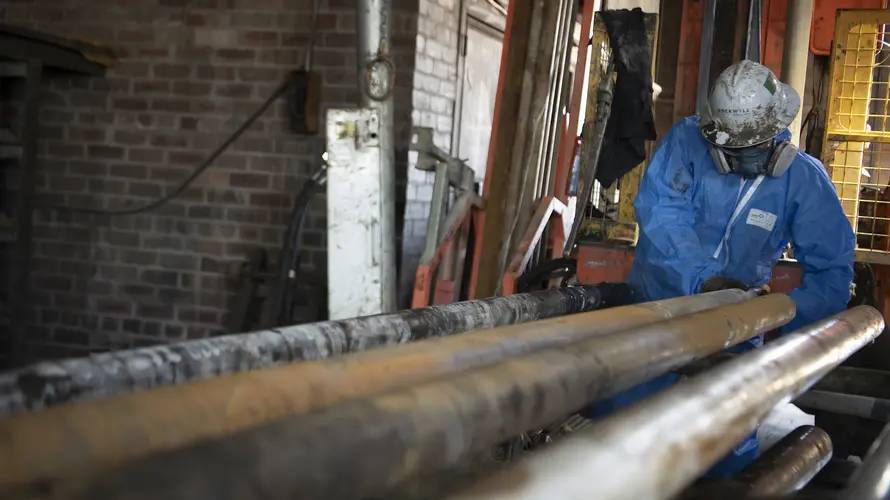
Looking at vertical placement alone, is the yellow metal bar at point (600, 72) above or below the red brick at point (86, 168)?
above

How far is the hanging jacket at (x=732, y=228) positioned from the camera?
3.15 meters

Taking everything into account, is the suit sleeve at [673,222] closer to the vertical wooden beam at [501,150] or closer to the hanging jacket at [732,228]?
the hanging jacket at [732,228]

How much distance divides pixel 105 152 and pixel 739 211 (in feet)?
12.6

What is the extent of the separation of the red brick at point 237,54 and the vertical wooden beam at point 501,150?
1.56 metres

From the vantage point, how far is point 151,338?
5344mm

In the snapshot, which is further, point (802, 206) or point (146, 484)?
point (802, 206)

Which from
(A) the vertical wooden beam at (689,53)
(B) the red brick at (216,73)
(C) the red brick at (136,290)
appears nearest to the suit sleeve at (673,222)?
(A) the vertical wooden beam at (689,53)

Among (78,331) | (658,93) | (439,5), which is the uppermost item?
(439,5)

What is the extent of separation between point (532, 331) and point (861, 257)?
286cm

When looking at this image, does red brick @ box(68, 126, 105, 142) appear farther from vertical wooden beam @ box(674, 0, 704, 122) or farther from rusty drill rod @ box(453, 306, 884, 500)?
rusty drill rod @ box(453, 306, 884, 500)

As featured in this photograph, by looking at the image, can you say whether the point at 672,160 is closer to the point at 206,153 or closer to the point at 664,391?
the point at 664,391

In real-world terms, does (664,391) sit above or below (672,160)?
below

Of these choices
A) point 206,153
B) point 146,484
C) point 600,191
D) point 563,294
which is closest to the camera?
point 146,484

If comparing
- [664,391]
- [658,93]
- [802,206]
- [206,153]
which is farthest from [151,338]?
[664,391]
